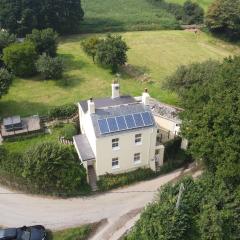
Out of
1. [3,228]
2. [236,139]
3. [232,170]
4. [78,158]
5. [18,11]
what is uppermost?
[18,11]

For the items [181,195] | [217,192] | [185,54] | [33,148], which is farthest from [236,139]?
[185,54]

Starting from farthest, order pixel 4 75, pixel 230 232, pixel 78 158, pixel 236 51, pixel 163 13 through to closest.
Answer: pixel 163 13 < pixel 236 51 < pixel 4 75 < pixel 78 158 < pixel 230 232

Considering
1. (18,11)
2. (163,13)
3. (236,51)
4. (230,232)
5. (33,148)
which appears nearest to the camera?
(230,232)

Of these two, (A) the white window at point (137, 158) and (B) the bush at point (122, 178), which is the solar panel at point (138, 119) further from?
(B) the bush at point (122, 178)

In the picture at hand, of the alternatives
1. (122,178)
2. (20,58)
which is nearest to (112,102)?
(122,178)

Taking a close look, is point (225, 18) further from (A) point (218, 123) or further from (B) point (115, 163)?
(B) point (115, 163)

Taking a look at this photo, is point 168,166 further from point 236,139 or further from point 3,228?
point 3,228

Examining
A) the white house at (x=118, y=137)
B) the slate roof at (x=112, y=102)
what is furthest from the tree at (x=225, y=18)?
the white house at (x=118, y=137)
